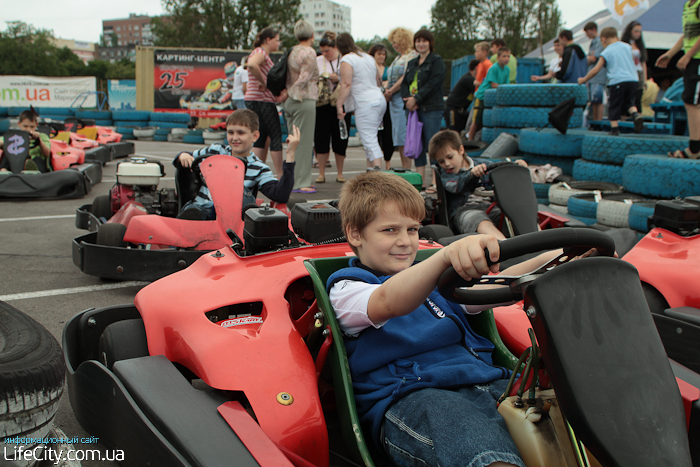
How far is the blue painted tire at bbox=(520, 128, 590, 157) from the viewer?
6074 millimetres

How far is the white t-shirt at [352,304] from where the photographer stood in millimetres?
1563

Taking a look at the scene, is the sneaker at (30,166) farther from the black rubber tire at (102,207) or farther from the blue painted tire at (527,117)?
the blue painted tire at (527,117)

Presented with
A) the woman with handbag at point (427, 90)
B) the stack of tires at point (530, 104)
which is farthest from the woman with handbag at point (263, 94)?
the stack of tires at point (530, 104)

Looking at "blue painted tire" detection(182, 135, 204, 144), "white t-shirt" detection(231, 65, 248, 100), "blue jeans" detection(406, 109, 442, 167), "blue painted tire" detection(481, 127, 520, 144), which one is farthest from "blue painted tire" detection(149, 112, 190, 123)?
"blue jeans" detection(406, 109, 442, 167)

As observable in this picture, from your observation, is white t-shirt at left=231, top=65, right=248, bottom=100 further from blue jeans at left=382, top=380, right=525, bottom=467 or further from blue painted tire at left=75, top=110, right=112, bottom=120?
blue painted tire at left=75, top=110, right=112, bottom=120

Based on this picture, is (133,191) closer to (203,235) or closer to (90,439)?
(203,235)

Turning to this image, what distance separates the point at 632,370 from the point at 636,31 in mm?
8882

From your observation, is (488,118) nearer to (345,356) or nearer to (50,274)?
(50,274)

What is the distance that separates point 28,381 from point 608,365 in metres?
1.46

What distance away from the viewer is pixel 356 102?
21.6 feet

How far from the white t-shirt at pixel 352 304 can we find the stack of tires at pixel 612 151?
12.8ft

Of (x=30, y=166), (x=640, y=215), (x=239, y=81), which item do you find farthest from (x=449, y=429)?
(x=239, y=81)

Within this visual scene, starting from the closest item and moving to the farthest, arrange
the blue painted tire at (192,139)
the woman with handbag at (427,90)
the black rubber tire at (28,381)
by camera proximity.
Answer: the black rubber tire at (28,381), the woman with handbag at (427,90), the blue painted tire at (192,139)

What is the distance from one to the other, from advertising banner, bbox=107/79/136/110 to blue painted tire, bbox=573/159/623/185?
713 inches
